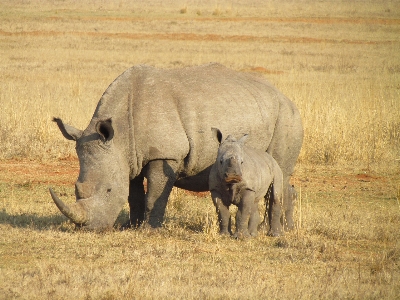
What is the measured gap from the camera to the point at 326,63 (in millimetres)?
28531

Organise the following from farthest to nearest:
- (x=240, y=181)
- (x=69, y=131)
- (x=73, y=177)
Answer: (x=73, y=177)
(x=69, y=131)
(x=240, y=181)

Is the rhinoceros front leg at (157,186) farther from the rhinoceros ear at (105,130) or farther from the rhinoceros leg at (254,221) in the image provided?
the rhinoceros leg at (254,221)

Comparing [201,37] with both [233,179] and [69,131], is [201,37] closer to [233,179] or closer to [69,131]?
[69,131]

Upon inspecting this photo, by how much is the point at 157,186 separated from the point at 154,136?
1.97 ft

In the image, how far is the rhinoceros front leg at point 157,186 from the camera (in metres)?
8.91

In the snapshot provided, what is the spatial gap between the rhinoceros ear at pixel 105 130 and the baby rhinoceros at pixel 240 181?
3.88ft

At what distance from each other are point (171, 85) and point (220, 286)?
3.06 metres

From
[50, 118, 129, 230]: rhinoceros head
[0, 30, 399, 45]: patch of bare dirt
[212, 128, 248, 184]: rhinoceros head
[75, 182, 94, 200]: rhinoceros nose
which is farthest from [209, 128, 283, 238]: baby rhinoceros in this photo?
[0, 30, 399, 45]: patch of bare dirt

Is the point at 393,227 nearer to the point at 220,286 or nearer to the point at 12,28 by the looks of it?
the point at 220,286

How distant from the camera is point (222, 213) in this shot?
874 centimetres

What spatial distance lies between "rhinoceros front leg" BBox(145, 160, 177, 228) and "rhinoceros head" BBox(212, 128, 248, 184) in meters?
0.69

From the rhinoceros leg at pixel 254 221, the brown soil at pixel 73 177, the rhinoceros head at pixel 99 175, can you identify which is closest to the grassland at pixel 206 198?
the brown soil at pixel 73 177

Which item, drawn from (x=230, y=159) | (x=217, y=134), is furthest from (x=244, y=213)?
(x=217, y=134)

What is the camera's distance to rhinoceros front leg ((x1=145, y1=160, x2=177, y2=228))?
29.2ft
